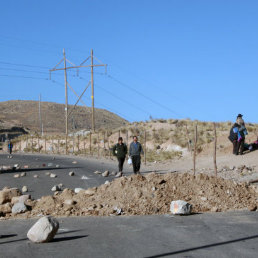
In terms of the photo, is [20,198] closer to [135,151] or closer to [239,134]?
[135,151]

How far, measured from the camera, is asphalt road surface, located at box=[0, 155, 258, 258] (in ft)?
25.8

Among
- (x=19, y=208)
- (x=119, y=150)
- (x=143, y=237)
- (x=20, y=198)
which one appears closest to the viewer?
(x=143, y=237)

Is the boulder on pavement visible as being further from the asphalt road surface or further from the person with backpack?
the person with backpack

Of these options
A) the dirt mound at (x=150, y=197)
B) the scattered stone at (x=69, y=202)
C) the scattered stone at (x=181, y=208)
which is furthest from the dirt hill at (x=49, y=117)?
the scattered stone at (x=181, y=208)

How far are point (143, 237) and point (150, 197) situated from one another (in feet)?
13.3

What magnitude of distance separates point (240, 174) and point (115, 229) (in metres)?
14.0

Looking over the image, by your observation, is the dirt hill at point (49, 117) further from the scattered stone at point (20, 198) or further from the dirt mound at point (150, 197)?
the dirt mound at point (150, 197)


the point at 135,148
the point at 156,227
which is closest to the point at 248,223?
the point at 156,227

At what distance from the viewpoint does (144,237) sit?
9.08m

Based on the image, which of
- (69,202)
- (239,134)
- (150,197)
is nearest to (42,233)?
(69,202)

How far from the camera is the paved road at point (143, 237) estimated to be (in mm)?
7859

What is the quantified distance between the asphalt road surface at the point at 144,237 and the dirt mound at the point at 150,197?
2.64 ft

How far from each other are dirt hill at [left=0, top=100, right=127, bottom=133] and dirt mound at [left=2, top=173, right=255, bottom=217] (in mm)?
128920

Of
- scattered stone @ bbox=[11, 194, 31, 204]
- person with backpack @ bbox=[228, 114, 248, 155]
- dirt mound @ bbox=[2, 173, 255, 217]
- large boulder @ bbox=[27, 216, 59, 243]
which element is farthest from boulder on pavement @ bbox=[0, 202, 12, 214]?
person with backpack @ bbox=[228, 114, 248, 155]
